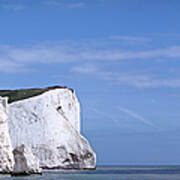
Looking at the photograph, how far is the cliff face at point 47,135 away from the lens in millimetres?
59562

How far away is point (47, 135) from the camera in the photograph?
199 feet

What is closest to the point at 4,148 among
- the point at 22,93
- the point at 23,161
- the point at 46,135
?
the point at 23,161

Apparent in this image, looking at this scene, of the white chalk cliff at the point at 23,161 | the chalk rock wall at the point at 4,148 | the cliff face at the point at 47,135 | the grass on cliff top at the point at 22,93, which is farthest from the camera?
the grass on cliff top at the point at 22,93

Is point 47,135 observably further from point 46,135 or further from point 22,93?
point 22,93

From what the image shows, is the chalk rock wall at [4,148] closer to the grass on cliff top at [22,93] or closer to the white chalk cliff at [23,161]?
the white chalk cliff at [23,161]

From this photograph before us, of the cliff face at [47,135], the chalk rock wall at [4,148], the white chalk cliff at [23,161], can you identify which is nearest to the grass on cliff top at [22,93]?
the cliff face at [47,135]

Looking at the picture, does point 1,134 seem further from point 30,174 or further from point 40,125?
point 40,125

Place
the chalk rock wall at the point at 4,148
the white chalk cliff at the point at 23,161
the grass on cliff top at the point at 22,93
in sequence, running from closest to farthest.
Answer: the white chalk cliff at the point at 23,161 → the chalk rock wall at the point at 4,148 → the grass on cliff top at the point at 22,93

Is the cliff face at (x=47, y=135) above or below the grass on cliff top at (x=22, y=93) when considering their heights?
below

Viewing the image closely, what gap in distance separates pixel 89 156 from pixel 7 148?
648 inches

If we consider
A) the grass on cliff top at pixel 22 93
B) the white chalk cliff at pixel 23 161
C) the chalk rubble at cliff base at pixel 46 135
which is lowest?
the white chalk cliff at pixel 23 161

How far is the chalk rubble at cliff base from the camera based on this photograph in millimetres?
59562

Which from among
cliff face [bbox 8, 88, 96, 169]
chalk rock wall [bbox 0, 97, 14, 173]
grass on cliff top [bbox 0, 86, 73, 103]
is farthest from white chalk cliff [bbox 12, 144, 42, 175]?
grass on cliff top [bbox 0, 86, 73, 103]

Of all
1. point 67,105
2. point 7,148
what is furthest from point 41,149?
point 7,148
